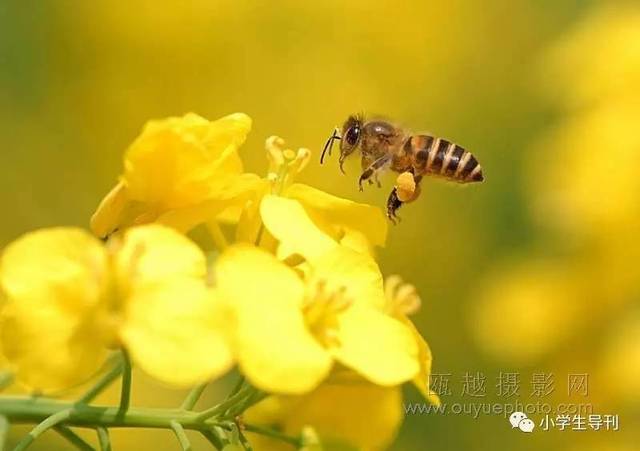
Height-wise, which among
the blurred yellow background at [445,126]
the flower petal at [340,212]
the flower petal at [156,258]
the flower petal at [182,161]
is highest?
the flower petal at [182,161]

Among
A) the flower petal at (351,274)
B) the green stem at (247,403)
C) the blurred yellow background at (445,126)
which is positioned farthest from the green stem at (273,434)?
the blurred yellow background at (445,126)

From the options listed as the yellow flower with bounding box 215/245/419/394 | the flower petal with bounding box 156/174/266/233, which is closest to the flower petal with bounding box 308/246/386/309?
the yellow flower with bounding box 215/245/419/394

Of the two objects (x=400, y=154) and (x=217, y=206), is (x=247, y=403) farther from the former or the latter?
(x=400, y=154)

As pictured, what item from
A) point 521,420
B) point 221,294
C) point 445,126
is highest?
point 221,294

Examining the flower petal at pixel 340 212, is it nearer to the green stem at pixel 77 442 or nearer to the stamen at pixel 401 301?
the stamen at pixel 401 301

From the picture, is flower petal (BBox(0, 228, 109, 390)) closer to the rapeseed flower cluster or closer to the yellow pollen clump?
the rapeseed flower cluster

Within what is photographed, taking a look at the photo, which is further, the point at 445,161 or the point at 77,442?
the point at 445,161

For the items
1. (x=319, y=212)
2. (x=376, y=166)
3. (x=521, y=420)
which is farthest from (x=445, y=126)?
(x=319, y=212)
